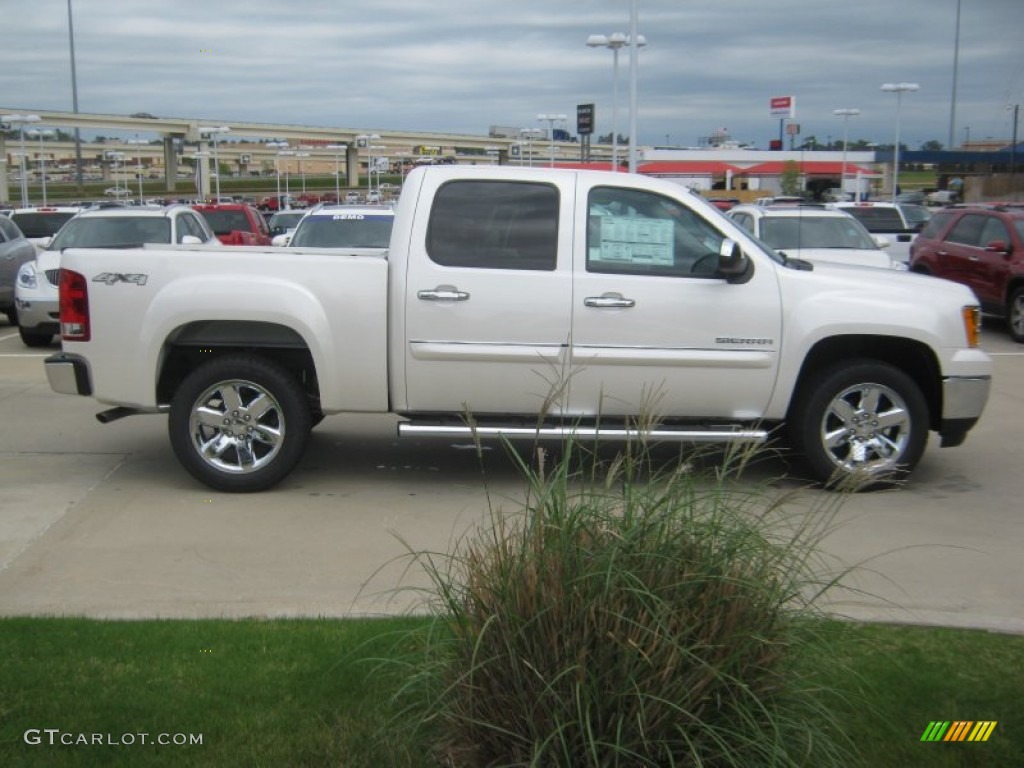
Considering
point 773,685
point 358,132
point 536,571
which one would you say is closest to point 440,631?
point 536,571

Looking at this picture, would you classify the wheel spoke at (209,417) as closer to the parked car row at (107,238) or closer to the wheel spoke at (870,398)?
the wheel spoke at (870,398)

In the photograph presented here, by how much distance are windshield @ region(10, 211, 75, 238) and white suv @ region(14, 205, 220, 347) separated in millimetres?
8768

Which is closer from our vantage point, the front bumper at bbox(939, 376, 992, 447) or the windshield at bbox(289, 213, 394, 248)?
the front bumper at bbox(939, 376, 992, 447)

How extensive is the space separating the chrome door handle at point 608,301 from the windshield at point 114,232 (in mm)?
9972

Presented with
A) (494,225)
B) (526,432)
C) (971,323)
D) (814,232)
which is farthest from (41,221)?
(971,323)

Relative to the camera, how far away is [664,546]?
340 cm

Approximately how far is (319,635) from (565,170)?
13.0 ft

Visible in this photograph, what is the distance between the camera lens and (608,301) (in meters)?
7.20

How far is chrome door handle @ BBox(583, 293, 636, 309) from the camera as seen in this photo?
7.19 meters

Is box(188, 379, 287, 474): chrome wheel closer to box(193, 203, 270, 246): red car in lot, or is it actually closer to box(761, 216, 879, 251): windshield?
box(761, 216, 879, 251): windshield

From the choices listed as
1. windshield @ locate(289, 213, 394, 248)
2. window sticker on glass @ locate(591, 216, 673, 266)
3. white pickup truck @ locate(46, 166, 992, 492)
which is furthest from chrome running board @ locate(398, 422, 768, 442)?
windshield @ locate(289, 213, 394, 248)

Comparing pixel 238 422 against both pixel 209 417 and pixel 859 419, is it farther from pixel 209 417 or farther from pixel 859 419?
pixel 859 419

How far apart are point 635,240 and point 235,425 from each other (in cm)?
289

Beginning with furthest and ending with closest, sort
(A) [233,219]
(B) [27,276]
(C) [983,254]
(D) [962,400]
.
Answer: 1. (A) [233,219]
2. (C) [983,254]
3. (B) [27,276]
4. (D) [962,400]
